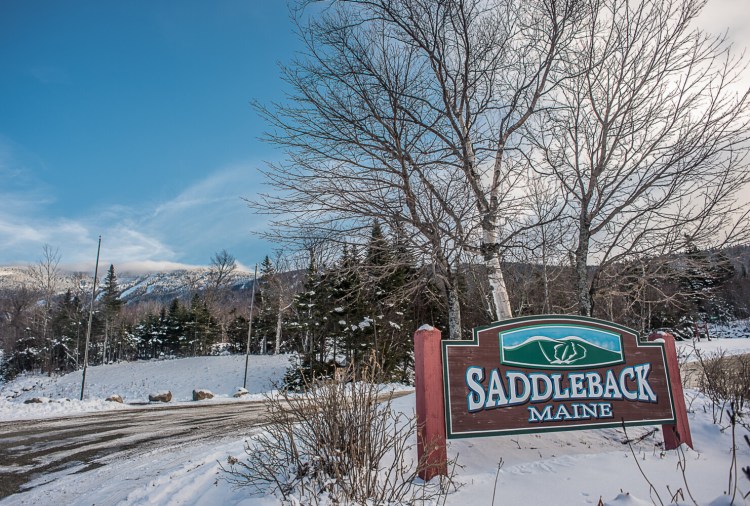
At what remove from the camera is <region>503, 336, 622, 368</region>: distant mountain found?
4.73 m

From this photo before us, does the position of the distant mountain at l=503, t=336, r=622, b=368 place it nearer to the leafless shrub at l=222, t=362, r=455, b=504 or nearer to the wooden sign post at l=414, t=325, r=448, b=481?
the wooden sign post at l=414, t=325, r=448, b=481

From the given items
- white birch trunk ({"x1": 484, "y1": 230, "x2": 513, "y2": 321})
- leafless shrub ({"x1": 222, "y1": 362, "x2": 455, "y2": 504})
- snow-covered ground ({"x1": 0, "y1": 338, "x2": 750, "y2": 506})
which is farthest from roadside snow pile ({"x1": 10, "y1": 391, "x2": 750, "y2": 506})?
white birch trunk ({"x1": 484, "y1": 230, "x2": 513, "y2": 321})

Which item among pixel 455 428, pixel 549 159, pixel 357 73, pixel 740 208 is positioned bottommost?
pixel 455 428

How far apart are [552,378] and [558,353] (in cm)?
29

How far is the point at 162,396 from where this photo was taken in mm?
20781

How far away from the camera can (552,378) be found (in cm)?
481

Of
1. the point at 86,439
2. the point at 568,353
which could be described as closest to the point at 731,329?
the point at 568,353

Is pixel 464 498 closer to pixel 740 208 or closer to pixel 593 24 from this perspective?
pixel 740 208

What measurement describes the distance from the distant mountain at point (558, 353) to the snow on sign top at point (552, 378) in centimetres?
1

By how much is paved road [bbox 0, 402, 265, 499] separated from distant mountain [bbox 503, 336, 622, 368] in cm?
599

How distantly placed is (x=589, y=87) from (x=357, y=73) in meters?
4.01

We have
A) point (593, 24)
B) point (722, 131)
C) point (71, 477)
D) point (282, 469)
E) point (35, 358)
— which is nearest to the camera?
point (282, 469)

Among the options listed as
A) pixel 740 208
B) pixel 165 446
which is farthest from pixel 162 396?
pixel 740 208

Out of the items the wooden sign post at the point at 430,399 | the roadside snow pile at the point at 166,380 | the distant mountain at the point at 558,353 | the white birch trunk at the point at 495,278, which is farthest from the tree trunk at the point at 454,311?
the roadside snow pile at the point at 166,380
